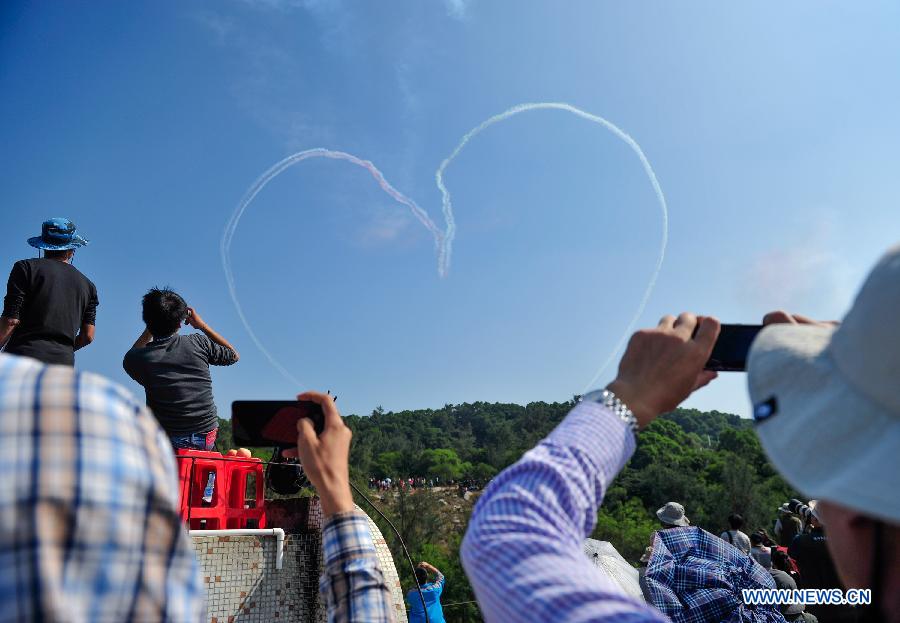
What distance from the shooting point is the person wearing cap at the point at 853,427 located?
830mm

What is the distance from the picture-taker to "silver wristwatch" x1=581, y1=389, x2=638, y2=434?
1.29 meters

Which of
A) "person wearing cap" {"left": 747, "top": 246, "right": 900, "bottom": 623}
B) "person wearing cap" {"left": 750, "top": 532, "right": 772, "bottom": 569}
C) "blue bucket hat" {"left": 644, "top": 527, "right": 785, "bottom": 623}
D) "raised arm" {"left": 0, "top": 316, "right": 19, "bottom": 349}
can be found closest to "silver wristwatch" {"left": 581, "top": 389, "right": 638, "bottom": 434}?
"person wearing cap" {"left": 747, "top": 246, "right": 900, "bottom": 623}

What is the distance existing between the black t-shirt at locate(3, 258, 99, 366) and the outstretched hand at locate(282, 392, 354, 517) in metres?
4.11

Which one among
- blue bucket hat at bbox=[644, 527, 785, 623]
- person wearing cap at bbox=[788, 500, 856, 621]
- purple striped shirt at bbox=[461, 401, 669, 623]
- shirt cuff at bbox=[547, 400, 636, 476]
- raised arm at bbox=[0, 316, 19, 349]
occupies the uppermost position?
raised arm at bbox=[0, 316, 19, 349]

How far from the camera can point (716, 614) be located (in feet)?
9.61

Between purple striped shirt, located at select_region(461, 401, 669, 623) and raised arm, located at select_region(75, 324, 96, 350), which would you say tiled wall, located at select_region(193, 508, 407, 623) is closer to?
raised arm, located at select_region(75, 324, 96, 350)

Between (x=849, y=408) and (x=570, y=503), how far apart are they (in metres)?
0.51

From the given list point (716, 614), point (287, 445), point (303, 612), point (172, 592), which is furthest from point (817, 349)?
point (303, 612)

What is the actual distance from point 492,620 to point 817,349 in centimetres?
72

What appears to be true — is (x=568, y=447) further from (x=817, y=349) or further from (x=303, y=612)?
(x=303, y=612)

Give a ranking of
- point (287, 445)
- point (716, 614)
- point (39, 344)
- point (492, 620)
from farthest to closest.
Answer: point (39, 344), point (716, 614), point (287, 445), point (492, 620)

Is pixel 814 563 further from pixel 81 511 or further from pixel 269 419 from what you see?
pixel 81 511

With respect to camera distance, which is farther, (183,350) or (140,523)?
(183,350)

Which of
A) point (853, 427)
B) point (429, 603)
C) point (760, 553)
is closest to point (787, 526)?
point (760, 553)
